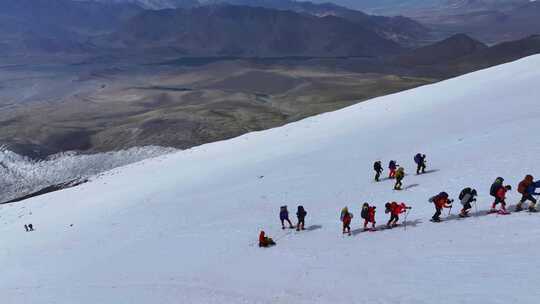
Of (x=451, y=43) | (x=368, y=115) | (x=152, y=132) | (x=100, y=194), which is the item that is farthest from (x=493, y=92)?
(x=451, y=43)

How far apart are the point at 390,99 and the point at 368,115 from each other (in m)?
4.19

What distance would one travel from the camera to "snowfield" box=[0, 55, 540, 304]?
11156mm

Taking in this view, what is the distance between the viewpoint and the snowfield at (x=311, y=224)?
36.6 feet

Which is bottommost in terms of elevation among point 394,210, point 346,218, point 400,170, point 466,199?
point 346,218

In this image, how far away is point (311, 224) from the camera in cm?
1669

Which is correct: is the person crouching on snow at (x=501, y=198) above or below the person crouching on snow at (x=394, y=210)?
above

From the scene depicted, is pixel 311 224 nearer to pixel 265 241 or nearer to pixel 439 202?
pixel 265 241

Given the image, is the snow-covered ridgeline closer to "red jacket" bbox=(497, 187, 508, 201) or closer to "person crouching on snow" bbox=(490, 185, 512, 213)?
"person crouching on snow" bbox=(490, 185, 512, 213)

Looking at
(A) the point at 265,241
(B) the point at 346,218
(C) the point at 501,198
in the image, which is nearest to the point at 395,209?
(B) the point at 346,218

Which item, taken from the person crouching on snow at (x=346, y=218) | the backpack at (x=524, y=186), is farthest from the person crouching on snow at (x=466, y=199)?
the person crouching on snow at (x=346, y=218)

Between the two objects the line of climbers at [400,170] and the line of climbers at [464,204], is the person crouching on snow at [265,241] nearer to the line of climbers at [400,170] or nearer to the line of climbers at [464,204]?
the line of climbers at [464,204]

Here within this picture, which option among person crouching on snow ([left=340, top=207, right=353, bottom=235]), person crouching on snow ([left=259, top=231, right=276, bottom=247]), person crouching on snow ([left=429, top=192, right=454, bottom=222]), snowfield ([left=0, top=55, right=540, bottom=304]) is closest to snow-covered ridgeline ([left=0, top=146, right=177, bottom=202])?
snowfield ([left=0, top=55, right=540, bottom=304])

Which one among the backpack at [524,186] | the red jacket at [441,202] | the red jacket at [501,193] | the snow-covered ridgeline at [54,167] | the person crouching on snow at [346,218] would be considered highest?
the snow-covered ridgeline at [54,167]

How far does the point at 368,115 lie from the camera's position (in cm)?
3412
